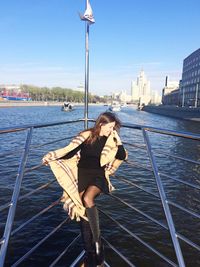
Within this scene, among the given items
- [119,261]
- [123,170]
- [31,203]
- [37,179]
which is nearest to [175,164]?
[123,170]

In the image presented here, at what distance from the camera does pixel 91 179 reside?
9.88ft

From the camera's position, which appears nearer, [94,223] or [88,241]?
[94,223]

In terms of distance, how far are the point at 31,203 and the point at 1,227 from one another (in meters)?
1.68

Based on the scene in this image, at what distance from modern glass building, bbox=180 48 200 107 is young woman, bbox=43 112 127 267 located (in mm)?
78576

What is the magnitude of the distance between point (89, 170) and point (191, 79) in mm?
91179

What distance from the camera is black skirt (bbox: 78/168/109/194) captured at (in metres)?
3.00

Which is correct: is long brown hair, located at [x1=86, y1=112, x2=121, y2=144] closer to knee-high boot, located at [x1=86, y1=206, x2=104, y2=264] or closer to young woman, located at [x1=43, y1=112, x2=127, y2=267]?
young woman, located at [x1=43, y1=112, x2=127, y2=267]

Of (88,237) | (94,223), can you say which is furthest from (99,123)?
(88,237)

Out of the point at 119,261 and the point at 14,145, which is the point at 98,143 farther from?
the point at 14,145

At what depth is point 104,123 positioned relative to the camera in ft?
10.3

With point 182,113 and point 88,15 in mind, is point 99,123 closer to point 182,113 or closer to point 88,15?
point 88,15

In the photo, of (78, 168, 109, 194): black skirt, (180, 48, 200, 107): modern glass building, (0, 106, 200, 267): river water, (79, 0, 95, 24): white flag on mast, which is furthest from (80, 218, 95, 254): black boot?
(180, 48, 200, 107): modern glass building

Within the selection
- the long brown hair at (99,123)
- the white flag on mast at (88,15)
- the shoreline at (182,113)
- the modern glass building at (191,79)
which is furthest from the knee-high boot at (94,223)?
the modern glass building at (191,79)

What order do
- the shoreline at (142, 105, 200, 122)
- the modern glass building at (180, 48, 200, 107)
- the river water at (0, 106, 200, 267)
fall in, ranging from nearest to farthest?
the river water at (0, 106, 200, 267)
the shoreline at (142, 105, 200, 122)
the modern glass building at (180, 48, 200, 107)
